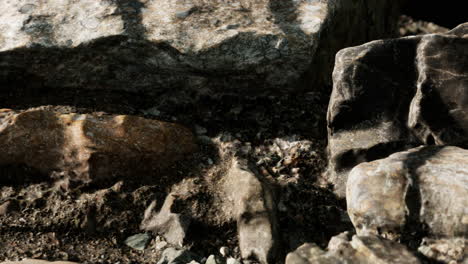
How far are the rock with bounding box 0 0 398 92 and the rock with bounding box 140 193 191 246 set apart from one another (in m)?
0.79

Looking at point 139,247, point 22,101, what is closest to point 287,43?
point 139,247

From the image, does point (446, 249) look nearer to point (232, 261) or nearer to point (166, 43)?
point (232, 261)

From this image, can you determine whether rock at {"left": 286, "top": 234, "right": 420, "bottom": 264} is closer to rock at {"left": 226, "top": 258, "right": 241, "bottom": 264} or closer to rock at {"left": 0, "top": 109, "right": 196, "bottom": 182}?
rock at {"left": 226, "top": 258, "right": 241, "bottom": 264}

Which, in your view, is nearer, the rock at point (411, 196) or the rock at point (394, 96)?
the rock at point (411, 196)

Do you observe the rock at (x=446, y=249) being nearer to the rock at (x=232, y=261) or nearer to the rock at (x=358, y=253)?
the rock at (x=358, y=253)

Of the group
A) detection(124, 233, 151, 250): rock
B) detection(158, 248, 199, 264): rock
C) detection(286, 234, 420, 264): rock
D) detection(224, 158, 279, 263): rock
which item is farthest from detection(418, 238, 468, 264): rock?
detection(124, 233, 151, 250): rock

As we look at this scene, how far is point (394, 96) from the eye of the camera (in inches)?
103

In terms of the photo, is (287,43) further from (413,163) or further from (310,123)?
(413,163)

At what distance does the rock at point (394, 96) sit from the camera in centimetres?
248

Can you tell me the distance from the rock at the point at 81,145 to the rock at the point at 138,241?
0.33 metres

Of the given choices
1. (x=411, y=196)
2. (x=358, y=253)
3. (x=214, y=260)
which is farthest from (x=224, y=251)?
(x=411, y=196)

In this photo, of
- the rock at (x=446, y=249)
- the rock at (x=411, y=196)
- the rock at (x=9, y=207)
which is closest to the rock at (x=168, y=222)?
the rock at (x=9, y=207)

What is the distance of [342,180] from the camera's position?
104 inches

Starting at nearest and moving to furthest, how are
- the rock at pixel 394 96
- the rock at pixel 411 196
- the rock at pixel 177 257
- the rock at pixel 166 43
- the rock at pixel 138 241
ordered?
the rock at pixel 411 196 < the rock at pixel 177 257 < the rock at pixel 138 241 < the rock at pixel 394 96 < the rock at pixel 166 43
